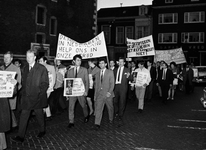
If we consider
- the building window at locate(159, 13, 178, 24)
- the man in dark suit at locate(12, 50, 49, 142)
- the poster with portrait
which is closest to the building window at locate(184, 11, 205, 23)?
the building window at locate(159, 13, 178, 24)

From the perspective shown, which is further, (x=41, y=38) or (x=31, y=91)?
(x=41, y=38)

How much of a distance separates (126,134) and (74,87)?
2.03 meters

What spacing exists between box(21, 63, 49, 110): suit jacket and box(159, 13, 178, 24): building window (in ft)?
128

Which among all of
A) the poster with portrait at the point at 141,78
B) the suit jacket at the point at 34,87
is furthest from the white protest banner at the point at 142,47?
the suit jacket at the point at 34,87

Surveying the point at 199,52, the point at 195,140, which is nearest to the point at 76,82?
the point at 195,140

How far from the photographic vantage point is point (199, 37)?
136 feet

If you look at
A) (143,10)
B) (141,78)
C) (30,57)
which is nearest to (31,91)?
(30,57)

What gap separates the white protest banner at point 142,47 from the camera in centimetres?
1563

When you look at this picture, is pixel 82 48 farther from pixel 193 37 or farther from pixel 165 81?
pixel 193 37

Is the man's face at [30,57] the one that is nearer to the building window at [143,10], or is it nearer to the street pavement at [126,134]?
the street pavement at [126,134]

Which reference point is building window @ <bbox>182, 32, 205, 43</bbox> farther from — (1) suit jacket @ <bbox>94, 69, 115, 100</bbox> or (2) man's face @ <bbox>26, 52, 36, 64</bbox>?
(2) man's face @ <bbox>26, 52, 36, 64</bbox>

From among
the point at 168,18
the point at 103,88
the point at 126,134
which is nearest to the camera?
the point at 126,134

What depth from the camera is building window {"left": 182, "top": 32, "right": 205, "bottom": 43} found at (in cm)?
4128

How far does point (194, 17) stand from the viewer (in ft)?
136
